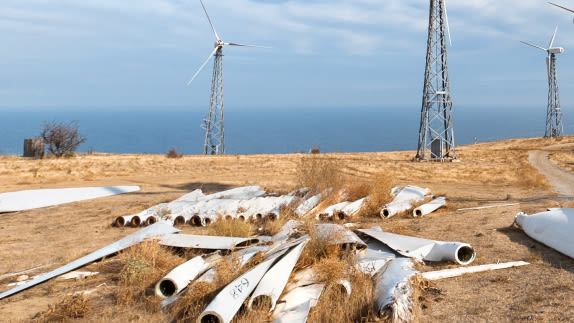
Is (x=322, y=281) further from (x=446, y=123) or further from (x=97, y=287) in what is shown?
(x=446, y=123)

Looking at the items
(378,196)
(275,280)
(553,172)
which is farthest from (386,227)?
(553,172)

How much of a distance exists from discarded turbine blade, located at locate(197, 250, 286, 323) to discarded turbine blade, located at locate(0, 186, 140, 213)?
36.9 ft

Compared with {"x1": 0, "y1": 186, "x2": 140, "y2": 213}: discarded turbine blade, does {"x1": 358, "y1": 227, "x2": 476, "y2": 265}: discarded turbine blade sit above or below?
above

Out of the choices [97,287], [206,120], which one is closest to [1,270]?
[97,287]

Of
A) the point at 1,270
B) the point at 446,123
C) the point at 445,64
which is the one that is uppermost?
the point at 445,64

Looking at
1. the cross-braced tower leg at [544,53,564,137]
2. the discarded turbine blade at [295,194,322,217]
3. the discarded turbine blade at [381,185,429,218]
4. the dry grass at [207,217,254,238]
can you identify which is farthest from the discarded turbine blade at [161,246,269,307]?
the cross-braced tower leg at [544,53,564,137]

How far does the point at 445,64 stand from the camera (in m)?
24.6

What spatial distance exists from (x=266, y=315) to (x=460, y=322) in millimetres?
2271

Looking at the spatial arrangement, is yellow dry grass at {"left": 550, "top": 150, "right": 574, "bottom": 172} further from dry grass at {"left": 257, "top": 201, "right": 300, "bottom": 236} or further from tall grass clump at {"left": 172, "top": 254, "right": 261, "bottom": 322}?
tall grass clump at {"left": 172, "top": 254, "right": 261, "bottom": 322}

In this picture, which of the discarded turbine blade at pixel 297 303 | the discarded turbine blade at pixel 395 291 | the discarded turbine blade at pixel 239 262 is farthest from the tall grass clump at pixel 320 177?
the discarded turbine blade at pixel 297 303

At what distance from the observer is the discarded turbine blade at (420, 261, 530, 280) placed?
6.63 meters

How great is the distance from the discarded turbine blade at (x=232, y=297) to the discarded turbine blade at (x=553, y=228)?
16.3 feet

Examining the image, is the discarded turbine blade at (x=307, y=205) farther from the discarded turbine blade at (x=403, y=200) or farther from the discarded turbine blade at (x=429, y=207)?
the discarded turbine blade at (x=429, y=207)

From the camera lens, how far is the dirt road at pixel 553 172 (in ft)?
53.7
